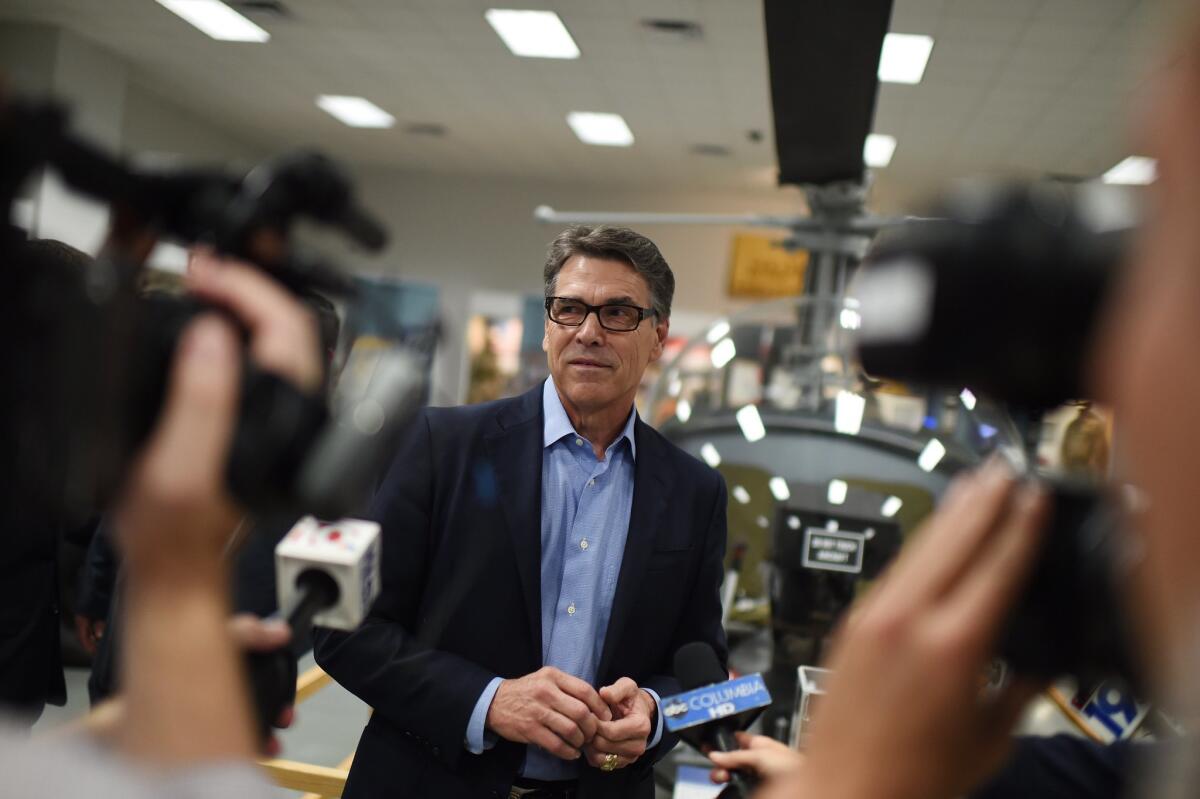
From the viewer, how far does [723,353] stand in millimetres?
3441

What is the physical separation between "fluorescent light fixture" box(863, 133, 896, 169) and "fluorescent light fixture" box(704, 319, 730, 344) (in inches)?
171

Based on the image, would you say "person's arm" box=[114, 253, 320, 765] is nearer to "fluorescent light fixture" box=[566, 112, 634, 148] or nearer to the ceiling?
the ceiling

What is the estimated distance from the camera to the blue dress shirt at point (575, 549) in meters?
1.37

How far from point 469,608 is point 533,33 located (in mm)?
5440

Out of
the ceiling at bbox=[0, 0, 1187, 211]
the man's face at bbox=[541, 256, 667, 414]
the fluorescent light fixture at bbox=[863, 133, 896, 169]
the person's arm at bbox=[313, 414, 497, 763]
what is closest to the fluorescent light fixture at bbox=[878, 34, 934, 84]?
the ceiling at bbox=[0, 0, 1187, 211]

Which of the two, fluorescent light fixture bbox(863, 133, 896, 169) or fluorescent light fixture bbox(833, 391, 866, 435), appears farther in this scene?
fluorescent light fixture bbox(863, 133, 896, 169)

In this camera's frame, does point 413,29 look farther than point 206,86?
No

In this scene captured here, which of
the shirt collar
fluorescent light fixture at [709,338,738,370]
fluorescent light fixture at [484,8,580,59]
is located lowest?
the shirt collar

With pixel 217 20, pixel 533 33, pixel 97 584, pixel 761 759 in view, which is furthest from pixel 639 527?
pixel 217 20

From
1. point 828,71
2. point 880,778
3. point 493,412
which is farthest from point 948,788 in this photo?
point 828,71

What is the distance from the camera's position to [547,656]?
1.36 metres

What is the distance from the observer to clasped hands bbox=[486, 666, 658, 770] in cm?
119

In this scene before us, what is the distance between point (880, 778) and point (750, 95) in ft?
22.6

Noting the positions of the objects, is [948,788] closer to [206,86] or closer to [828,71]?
[828,71]
